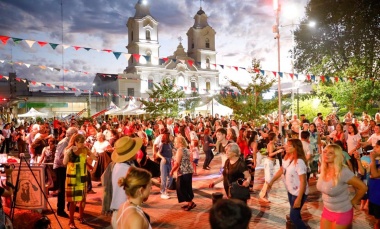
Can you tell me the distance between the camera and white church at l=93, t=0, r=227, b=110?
5509 cm

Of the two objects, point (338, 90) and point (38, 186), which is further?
point (338, 90)

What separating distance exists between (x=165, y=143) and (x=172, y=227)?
8.57ft

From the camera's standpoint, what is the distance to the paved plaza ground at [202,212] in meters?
6.02

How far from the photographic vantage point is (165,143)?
26.8 feet

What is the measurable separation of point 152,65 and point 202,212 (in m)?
52.3

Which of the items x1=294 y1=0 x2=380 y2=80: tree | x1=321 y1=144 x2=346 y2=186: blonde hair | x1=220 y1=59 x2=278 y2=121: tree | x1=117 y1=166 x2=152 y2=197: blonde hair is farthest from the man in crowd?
x1=294 y1=0 x2=380 y2=80: tree

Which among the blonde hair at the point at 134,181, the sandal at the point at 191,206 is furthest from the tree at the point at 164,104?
the blonde hair at the point at 134,181

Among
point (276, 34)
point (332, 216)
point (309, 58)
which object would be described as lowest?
point (332, 216)

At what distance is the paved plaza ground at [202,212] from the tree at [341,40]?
17.2 meters

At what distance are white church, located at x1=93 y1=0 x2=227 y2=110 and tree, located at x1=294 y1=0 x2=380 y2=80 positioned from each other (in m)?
24.3

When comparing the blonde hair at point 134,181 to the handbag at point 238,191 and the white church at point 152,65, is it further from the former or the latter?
the white church at point 152,65

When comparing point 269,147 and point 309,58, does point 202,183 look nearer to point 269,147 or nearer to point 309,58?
point 269,147

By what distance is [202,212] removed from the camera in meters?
6.77

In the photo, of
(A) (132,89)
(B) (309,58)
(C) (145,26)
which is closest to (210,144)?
(B) (309,58)
